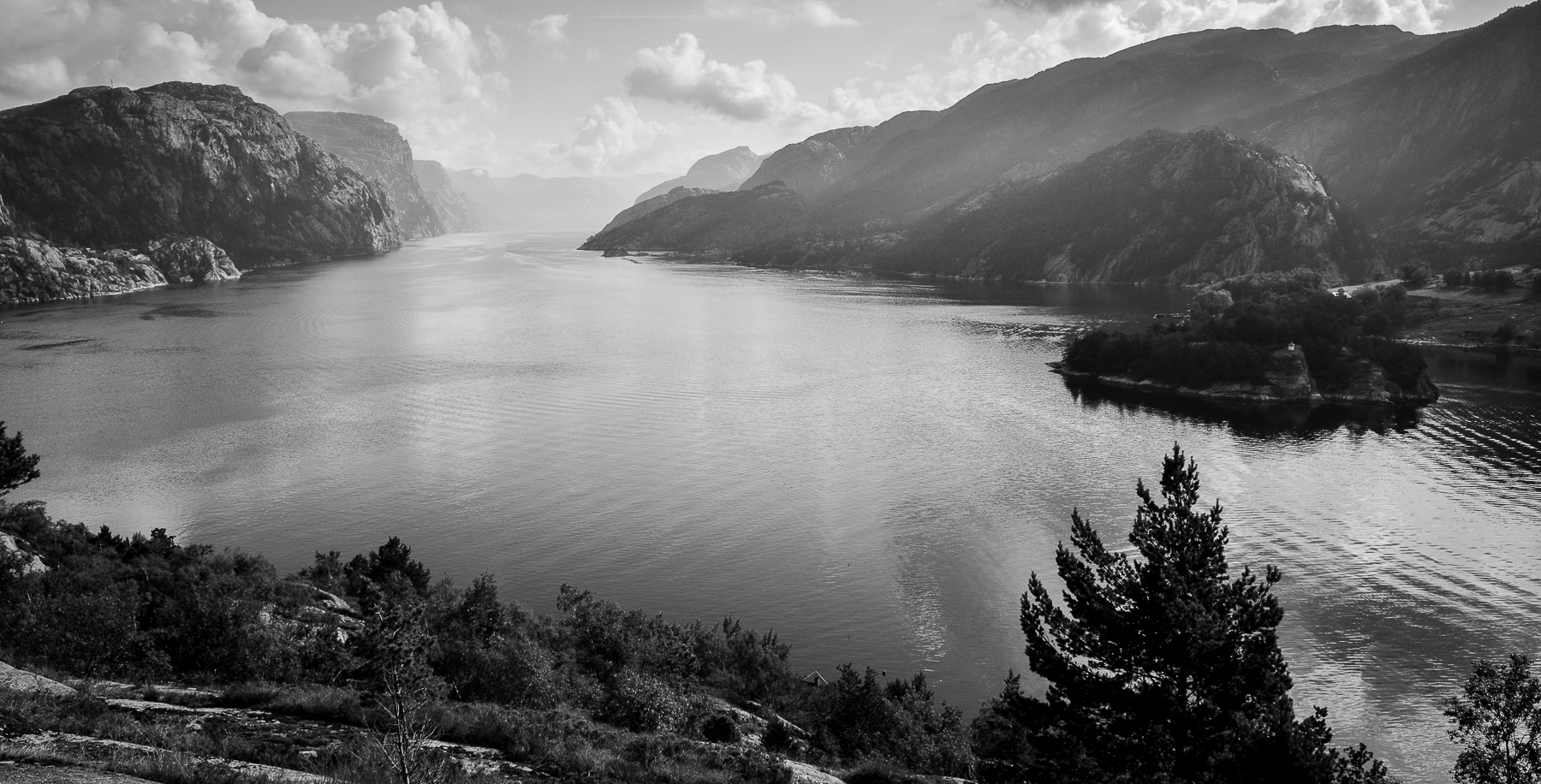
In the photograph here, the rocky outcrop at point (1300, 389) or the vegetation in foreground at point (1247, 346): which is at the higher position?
the vegetation in foreground at point (1247, 346)

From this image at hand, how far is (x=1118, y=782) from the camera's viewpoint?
25062mm

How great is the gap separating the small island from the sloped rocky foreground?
10274 centimetres

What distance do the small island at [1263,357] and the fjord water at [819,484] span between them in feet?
22.6

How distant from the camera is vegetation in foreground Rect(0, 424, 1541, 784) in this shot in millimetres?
18984

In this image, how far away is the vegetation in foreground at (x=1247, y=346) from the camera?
361ft

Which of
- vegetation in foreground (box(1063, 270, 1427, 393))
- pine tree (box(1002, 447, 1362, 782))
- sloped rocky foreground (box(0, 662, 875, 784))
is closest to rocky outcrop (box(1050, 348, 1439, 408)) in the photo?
vegetation in foreground (box(1063, 270, 1427, 393))

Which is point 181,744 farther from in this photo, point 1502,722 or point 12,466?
point 12,466

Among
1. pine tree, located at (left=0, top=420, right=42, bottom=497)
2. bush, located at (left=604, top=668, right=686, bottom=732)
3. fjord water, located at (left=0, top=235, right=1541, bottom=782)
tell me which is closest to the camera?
bush, located at (left=604, top=668, right=686, bottom=732)

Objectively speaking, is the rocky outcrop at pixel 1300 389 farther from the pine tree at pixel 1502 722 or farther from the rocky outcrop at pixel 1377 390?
the pine tree at pixel 1502 722

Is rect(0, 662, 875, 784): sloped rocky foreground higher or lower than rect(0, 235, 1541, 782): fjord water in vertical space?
higher

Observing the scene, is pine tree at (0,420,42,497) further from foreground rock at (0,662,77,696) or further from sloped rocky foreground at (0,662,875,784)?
foreground rock at (0,662,77,696)

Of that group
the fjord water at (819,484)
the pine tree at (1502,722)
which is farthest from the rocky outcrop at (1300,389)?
the pine tree at (1502,722)

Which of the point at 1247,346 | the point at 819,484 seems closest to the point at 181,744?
the point at 819,484

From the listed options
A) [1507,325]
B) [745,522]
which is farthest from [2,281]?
[1507,325]
